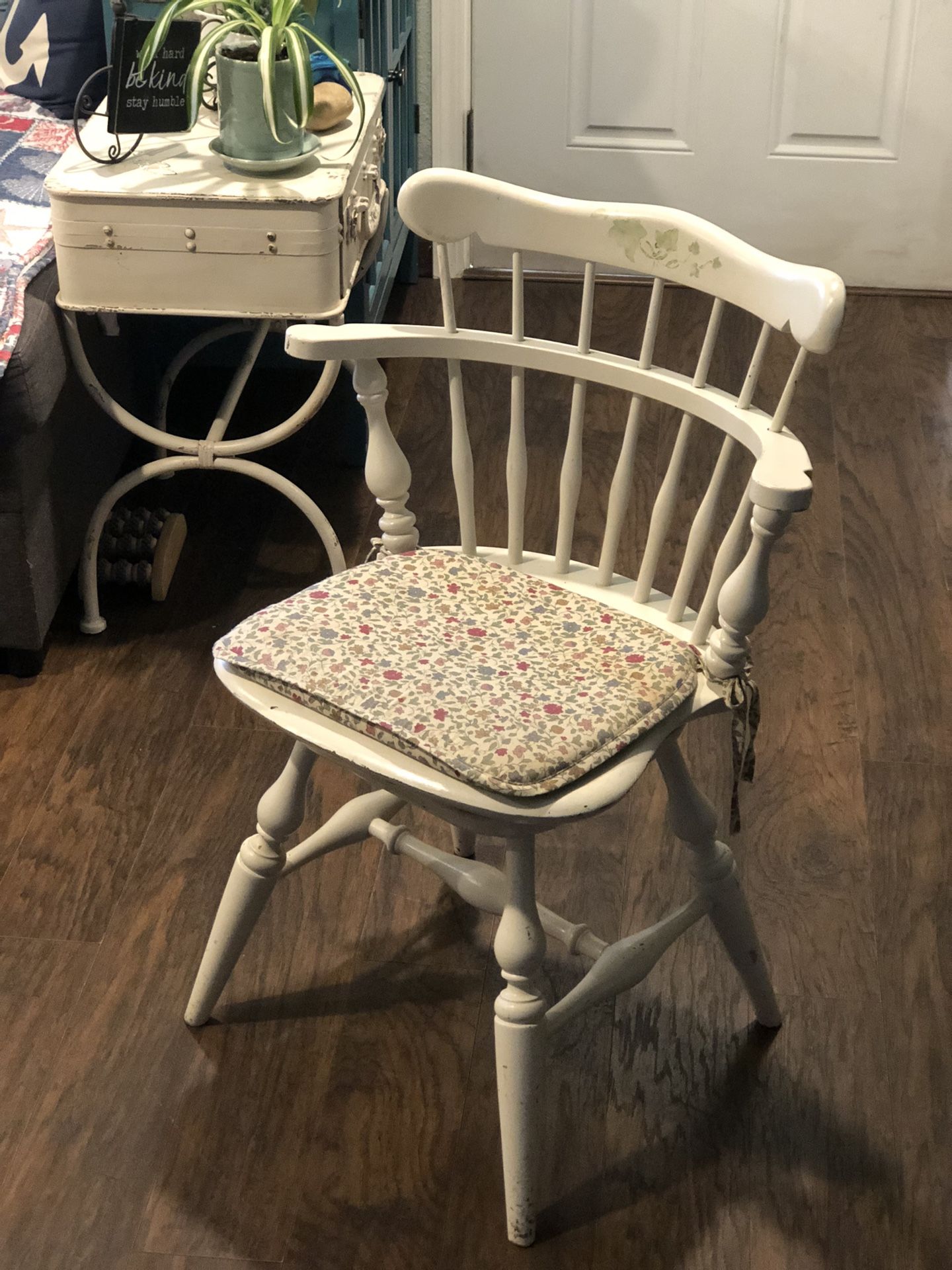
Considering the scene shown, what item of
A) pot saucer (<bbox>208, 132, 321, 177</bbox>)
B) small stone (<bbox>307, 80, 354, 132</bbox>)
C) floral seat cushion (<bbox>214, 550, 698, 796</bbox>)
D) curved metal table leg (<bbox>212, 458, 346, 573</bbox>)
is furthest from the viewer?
curved metal table leg (<bbox>212, 458, 346, 573</bbox>)

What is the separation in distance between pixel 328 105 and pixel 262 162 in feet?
0.61

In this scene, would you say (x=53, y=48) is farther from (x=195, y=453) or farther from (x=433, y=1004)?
(x=433, y=1004)

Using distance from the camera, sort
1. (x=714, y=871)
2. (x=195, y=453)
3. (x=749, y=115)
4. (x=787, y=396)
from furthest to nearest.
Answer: (x=749, y=115) < (x=195, y=453) < (x=714, y=871) < (x=787, y=396)

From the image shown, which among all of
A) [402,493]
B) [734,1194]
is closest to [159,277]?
[402,493]

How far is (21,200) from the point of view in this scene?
6.71ft

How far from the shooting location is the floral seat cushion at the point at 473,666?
1153 millimetres

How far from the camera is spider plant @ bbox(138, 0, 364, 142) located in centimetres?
175

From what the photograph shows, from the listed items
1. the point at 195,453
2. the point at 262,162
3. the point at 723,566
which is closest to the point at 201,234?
the point at 262,162

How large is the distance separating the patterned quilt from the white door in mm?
1178

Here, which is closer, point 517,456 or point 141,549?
point 517,456

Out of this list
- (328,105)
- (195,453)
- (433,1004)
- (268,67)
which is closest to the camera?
(433,1004)

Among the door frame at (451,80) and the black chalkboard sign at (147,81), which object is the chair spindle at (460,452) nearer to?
the black chalkboard sign at (147,81)

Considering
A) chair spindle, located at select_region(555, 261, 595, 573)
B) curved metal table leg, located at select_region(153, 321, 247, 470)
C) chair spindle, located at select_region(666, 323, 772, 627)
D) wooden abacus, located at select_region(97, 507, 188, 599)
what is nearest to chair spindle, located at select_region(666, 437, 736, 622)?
chair spindle, located at select_region(666, 323, 772, 627)

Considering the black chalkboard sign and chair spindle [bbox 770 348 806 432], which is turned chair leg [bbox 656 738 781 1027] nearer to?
chair spindle [bbox 770 348 806 432]
